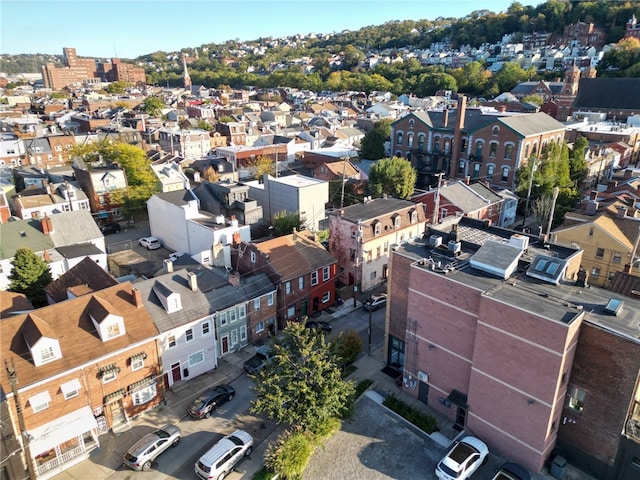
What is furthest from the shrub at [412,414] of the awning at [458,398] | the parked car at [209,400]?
the parked car at [209,400]

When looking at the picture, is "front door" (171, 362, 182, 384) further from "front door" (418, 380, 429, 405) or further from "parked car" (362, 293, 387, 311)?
"parked car" (362, 293, 387, 311)

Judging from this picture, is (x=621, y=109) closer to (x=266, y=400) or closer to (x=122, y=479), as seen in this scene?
(x=266, y=400)

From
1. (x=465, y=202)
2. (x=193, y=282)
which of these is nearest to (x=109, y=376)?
(x=193, y=282)

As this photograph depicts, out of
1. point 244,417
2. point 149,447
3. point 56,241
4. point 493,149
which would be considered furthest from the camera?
point 493,149

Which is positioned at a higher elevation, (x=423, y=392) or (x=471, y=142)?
(x=471, y=142)

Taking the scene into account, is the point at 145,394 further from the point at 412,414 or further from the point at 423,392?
the point at 423,392

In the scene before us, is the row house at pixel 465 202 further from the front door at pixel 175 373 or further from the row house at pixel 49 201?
the row house at pixel 49 201

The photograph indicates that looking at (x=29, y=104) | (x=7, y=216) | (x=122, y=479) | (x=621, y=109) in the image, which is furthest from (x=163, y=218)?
(x=29, y=104)
